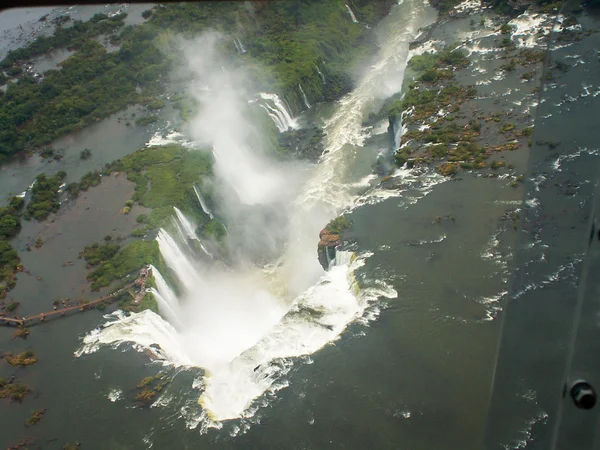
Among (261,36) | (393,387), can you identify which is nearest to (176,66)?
(261,36)

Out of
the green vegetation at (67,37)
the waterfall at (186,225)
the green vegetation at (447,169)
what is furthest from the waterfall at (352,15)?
the waterfall at (186,225)

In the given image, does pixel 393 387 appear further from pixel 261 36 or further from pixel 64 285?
pixel 261 36

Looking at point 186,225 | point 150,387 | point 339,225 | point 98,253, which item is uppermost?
point 98,253

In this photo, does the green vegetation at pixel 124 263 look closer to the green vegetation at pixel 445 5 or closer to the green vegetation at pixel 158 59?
the green vegetation at pixel 158 59

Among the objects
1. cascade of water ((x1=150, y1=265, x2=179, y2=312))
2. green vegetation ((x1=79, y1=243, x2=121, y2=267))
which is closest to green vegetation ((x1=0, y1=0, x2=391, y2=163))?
green vegetation ((x1=79, y1=243, x2=121, y2=267))

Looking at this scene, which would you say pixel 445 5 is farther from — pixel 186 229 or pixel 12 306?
pixel 12 306

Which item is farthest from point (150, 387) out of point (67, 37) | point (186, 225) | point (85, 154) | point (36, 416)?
point (67, 37)
